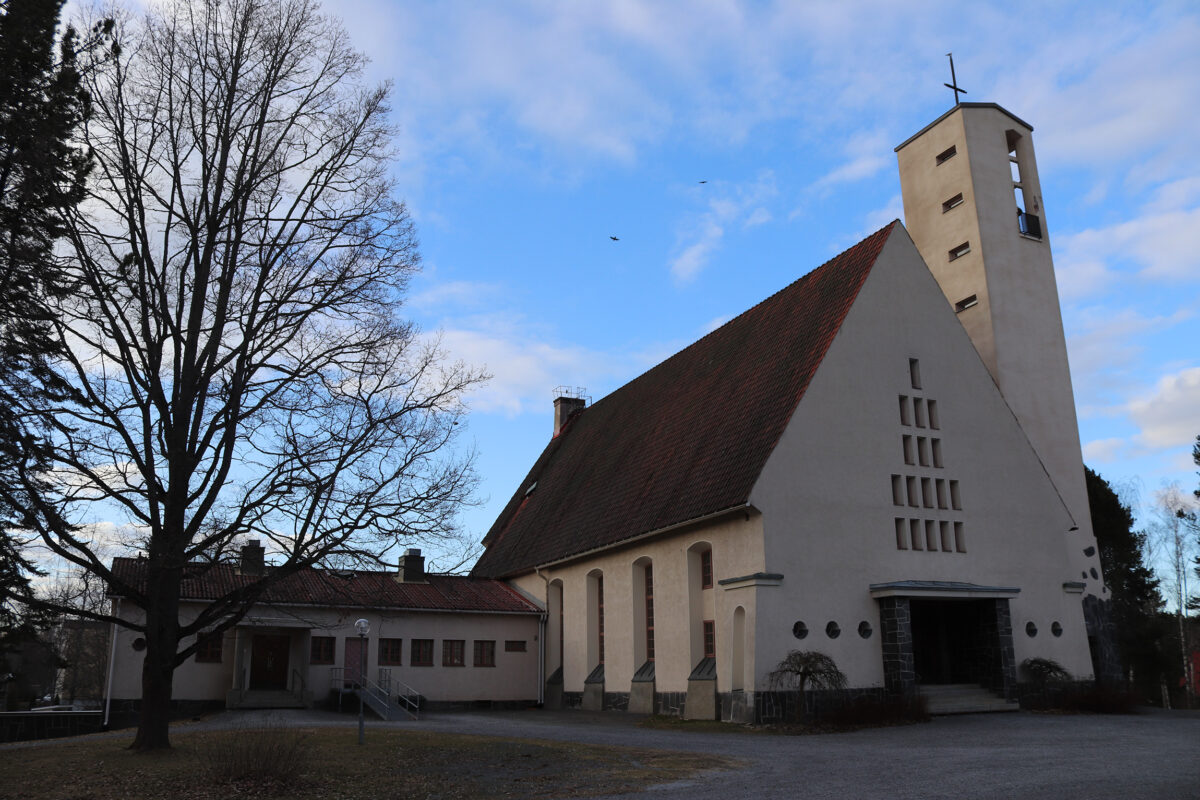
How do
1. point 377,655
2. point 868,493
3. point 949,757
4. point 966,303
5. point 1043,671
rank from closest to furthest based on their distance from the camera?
point 949,757, point 868,493, point 1043,671, point 377,655, point 966,303

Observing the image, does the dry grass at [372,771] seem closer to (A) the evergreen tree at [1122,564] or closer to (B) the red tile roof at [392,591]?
(B) the red tile roof at [392,591]

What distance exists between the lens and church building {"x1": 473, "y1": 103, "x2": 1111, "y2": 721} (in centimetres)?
2164

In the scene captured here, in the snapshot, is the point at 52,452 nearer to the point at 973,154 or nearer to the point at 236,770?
the point at 236,770

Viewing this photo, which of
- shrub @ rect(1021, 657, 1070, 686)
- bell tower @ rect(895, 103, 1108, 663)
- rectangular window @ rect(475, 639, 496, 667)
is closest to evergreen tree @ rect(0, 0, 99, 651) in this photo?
rectangular window @ rect(475, 639, 496, 667)

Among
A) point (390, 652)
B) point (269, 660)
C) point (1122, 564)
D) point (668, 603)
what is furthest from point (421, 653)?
point (1122, 564)

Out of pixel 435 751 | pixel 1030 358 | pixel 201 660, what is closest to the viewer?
pixel 435 751

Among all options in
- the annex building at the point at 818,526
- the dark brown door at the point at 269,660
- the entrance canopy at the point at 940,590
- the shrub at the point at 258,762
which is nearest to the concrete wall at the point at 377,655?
the annex building at the point at 818,526

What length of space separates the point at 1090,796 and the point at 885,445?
14529 mm

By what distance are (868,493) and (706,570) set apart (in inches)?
181

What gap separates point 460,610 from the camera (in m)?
31.2

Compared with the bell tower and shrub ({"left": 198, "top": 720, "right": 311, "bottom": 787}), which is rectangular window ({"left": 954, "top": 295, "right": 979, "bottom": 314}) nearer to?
the bell tower

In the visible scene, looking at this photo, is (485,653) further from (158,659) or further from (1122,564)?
(1122,564)

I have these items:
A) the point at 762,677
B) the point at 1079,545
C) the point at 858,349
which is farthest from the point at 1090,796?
the point at 1079,545

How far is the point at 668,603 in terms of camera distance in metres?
24.8
